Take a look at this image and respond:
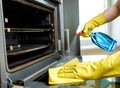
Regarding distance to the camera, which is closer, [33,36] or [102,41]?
[102,41]

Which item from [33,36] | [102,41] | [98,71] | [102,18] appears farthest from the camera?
[33,36]

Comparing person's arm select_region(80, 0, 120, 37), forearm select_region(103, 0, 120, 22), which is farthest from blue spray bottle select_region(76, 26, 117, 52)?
forearm select_region(103, 0, 120, 22)

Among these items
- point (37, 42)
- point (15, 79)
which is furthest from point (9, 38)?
point (15, 79)

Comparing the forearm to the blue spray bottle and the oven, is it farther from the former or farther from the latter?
the oven

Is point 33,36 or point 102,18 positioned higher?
point 102,18

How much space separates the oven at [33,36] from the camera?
98 centimetres

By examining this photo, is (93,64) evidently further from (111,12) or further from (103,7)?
(103,7)

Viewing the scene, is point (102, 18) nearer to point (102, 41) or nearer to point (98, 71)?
point (102, 41)

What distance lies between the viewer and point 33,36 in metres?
1.50

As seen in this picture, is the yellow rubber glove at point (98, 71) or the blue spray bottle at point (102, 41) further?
the blue spray bottle at point (102, 41)

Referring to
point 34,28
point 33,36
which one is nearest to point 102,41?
point 34,28

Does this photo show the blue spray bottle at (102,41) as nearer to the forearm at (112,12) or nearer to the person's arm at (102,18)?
the person's arm at (102,18)

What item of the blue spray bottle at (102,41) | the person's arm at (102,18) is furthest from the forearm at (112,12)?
the blue spray bottle at (102,41)

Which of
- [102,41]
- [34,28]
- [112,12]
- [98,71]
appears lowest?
[98,71]
